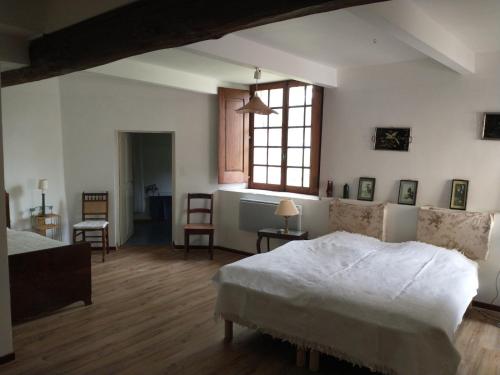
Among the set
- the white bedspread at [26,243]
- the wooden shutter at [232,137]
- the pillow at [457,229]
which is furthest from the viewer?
the wooden shutter at [232,137]

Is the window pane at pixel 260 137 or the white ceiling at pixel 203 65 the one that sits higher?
the white ceiling at pixel 203 65

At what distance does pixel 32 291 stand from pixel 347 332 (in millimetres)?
2738

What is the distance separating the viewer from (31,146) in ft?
16.8

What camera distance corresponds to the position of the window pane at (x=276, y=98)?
5.50 m

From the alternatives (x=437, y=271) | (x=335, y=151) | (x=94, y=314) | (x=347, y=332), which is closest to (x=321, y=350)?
(x=347, y=332)

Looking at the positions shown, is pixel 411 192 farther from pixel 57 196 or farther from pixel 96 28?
pixel 57 196

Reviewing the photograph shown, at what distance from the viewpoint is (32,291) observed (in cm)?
339

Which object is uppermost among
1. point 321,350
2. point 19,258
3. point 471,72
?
point 471,72

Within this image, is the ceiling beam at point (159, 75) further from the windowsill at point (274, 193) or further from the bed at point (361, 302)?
the bed at point (361, 302)

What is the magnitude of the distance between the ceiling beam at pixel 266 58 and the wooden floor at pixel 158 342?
7.92 feet

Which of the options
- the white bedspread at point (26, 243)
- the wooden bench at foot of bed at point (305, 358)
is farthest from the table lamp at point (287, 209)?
the white bedspread at point (26, 243)

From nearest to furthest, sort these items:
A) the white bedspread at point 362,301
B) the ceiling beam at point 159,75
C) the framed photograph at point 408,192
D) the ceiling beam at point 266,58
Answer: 1. the white bedspread at point 362,301
2. the ceiling beam at point 266,58
3. the framed photograph at point 408,192
4. the ceiling beam at point 159,75

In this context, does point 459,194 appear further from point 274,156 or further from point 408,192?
point 274,156

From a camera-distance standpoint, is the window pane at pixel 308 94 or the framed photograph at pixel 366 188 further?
the window pane at pixel 308 94
